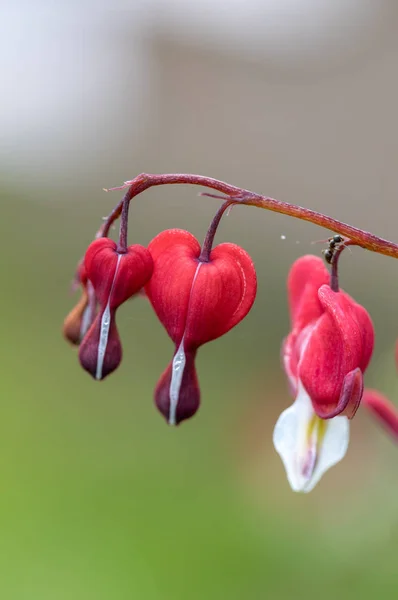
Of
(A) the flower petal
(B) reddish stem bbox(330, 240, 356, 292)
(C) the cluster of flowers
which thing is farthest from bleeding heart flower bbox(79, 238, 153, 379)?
(A) the flower petal

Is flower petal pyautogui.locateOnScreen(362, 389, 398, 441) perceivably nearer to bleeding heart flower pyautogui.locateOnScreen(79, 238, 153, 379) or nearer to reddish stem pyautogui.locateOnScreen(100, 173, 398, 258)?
reddish stem pyautogui.locateOnScreen(100, 173, 398, 258)

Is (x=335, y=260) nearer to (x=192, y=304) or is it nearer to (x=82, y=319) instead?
(x=192, y=304)

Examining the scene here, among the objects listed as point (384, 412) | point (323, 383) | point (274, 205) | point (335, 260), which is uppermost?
point (274, 205)

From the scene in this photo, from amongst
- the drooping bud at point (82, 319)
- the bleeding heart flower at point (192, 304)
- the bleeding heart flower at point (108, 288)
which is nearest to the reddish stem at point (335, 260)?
the bleeding heart flower at point (192, 304)

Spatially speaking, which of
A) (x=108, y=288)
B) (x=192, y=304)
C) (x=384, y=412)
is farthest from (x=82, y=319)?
(x=384, y=412)

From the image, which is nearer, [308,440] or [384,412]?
[308,440]

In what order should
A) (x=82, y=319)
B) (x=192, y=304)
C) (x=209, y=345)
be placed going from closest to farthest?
1. (x=192, y=304)
2. (x=82, y=319)
3. (x=209, y=345)

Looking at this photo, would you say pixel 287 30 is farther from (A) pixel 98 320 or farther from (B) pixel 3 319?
(A) pixel 98 320

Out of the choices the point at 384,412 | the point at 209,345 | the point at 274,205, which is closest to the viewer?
the point at 274,205
